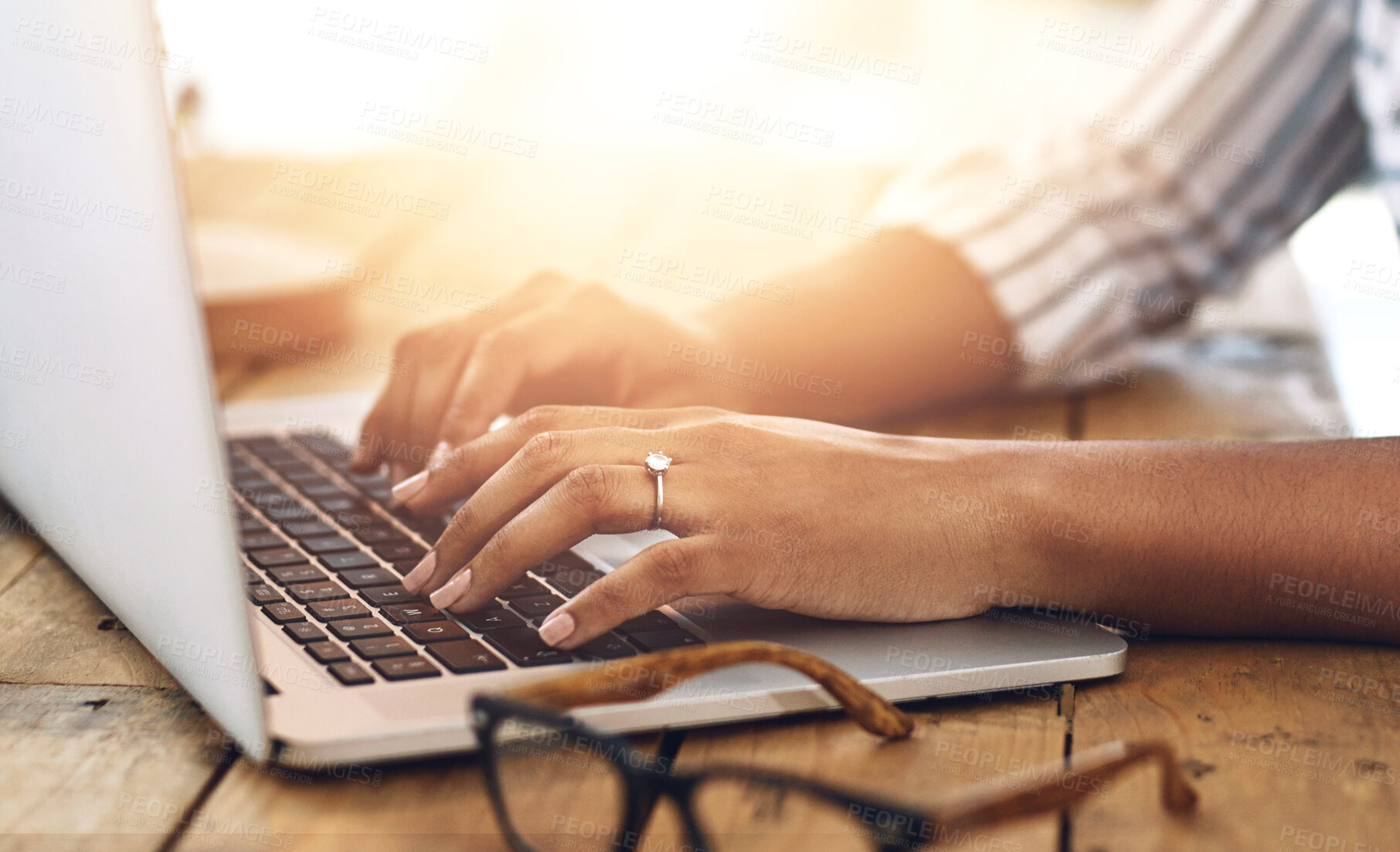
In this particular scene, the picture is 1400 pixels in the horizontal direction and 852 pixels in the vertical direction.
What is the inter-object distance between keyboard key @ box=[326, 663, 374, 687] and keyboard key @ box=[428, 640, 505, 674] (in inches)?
1.2

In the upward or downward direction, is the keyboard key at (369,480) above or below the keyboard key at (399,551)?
below

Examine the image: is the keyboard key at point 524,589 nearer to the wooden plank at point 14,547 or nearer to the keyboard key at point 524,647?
the keyboard key at point 524,647

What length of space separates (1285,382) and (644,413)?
64 centimetres

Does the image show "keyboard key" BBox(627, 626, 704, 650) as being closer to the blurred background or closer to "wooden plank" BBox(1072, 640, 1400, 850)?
"wooden plank" BBox(1072, 640, 1400, 850)

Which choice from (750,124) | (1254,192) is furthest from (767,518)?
(750,124)

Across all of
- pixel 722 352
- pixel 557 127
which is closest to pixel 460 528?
pixel 722 352

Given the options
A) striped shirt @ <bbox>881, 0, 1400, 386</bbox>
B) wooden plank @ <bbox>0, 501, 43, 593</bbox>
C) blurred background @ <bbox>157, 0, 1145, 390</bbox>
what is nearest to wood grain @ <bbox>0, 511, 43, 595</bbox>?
wooden plank @ <bbox>0, 501, 43, 593</bbox>

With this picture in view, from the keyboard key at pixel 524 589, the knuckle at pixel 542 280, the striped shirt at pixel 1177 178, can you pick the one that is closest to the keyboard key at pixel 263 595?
the keyboard key at pixel 524 589

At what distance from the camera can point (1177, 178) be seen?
1009 millimetres

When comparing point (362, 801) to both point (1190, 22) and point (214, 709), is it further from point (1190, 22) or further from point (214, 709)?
point (1190, 22)

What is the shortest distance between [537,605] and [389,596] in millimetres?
70

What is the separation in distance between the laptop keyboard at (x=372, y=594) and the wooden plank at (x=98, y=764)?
55 millimetres

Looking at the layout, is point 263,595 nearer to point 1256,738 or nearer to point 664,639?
point 664,639

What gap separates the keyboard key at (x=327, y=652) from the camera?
15.9 inches
